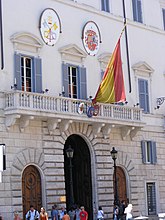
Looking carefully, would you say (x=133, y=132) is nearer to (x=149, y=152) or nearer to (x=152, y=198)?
(x=149, y=152)

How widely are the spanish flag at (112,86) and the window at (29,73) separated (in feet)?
11.1

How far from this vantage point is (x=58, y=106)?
31.0 meters

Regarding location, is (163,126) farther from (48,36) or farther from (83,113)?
(48,36)

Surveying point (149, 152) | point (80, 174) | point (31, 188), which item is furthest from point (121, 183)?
point (31, 188)

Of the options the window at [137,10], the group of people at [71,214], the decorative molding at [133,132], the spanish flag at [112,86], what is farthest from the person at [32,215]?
the window at [137,10]

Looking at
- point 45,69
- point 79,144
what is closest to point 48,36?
point 45,69

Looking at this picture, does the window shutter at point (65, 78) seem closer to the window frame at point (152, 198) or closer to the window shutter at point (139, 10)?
the window frame at point (152, 198)

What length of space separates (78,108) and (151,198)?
31.5 feet

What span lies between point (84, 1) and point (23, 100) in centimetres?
951

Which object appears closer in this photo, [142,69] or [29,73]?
[29,73]

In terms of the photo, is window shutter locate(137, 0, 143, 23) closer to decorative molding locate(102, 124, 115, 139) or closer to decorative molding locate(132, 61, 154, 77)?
decorative molding locate(132, 61, 154, 77)

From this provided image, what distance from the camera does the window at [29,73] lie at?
3065 centimetres

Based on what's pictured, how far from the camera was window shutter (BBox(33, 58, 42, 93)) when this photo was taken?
3125 cm

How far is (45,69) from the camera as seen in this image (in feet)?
105
